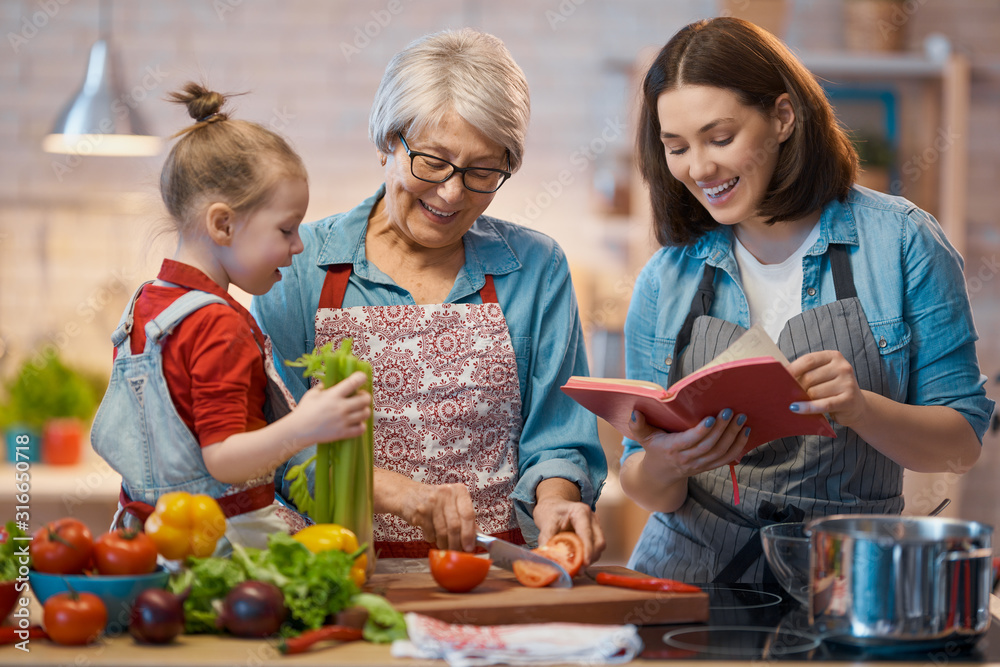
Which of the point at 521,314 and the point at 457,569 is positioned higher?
the point at 521,314

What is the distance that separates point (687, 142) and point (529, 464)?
2.09 feet

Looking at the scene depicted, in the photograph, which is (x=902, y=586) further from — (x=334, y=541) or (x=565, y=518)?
(x=334, y=541)

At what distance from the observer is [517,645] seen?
1155 mm

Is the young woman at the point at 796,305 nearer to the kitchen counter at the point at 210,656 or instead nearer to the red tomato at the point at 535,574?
the red tomato at the point at 535,574

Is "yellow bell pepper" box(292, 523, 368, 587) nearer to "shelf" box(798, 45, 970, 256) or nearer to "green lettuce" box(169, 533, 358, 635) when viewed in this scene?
"green lettuce" box(169, 533, 358, 635)

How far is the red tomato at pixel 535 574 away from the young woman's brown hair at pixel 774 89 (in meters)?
0.79

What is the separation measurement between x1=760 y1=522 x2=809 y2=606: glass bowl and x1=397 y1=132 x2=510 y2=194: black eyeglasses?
724 mm

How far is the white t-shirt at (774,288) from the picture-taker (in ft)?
5.89

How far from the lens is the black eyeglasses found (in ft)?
5.39

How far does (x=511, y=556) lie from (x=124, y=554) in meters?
0.55

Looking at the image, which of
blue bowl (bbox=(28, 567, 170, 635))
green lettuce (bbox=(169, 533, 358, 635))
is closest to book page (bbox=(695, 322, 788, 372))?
green lettuce (bbox=(169, 533, 358, 635))

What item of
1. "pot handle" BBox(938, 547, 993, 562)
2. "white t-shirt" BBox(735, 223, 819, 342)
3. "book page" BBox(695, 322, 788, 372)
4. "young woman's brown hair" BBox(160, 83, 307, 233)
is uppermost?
"young woman's brown hair" BBox(160, 83, 307, 233)

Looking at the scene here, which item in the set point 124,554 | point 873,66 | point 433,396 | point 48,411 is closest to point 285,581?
point 124,554

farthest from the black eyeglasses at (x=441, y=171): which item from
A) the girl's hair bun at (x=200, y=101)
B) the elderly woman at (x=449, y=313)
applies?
the girl's hair bun at (x=200, y=101)
